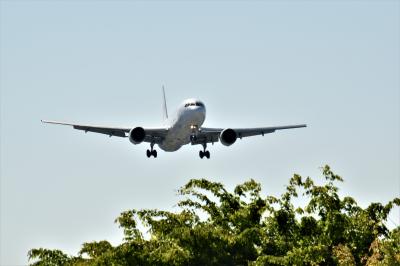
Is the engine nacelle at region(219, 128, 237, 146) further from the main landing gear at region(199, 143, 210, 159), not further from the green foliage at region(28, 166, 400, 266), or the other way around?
the green foliage at region(28, 166, 400, 266)

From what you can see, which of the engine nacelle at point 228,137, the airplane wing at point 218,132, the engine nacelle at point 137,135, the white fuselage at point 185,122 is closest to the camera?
the white fuselage at point 185,122

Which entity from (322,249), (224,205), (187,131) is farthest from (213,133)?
(322,249)

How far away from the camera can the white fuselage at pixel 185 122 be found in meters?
58.5

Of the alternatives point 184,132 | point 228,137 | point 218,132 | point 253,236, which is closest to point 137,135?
point 184,132

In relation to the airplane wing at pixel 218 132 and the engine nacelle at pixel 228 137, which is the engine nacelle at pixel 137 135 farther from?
the engine nacelle at pixel 228 137

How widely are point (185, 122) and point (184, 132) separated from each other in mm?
1396

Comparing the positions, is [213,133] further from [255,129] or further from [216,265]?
[216,265]

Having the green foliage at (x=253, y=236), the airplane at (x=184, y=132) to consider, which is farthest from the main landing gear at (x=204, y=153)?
the green foliage at (x=253, y=236)

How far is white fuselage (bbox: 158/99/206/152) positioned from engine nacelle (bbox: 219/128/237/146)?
7.92 feet

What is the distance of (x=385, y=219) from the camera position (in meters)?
37.2

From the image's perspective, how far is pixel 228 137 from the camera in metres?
61.2

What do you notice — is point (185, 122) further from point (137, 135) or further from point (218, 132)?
point (218, 132)

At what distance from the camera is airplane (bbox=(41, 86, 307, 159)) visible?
2315 inches

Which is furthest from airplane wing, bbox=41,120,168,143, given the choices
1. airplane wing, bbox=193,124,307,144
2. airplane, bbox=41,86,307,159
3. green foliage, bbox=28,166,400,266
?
green foliage, bbox=28,166,400,266
